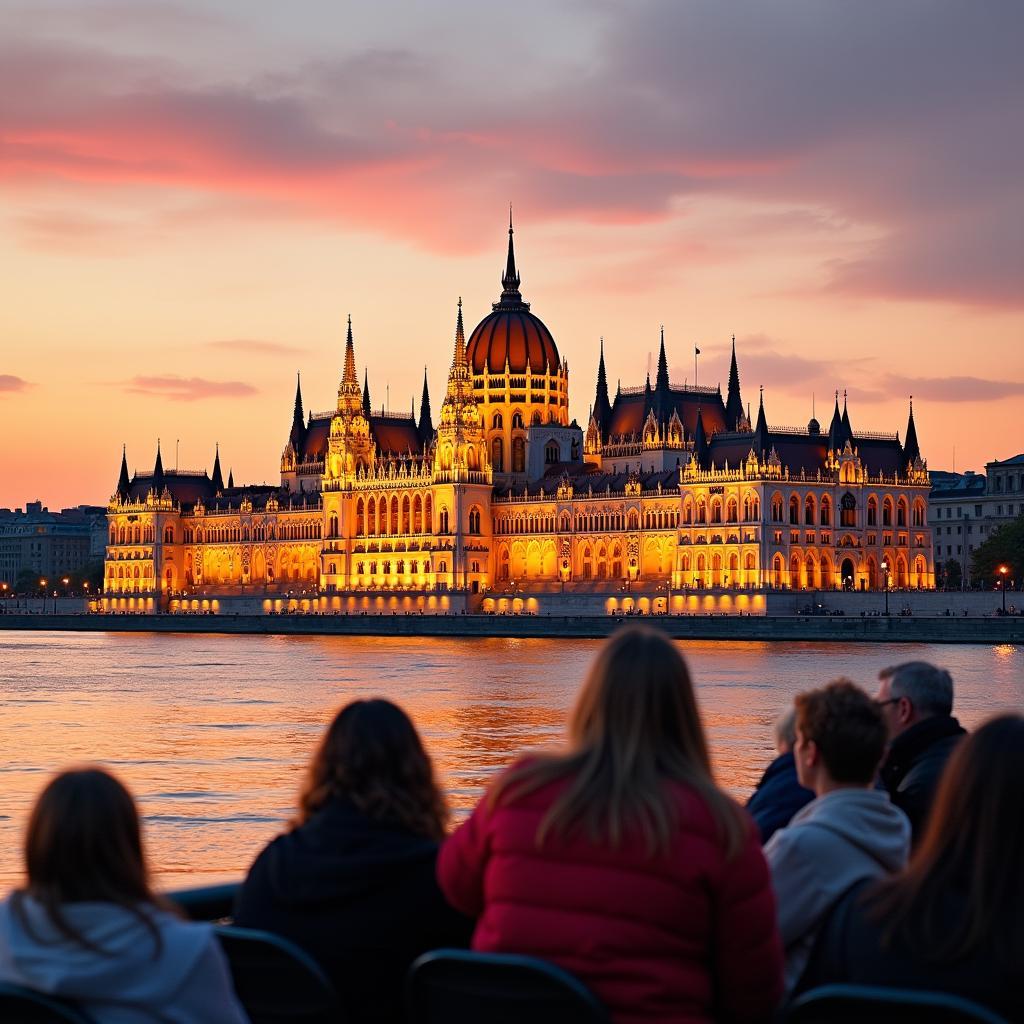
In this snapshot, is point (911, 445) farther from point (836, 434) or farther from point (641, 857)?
point (641, 857)

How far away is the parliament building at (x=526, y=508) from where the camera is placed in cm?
11788

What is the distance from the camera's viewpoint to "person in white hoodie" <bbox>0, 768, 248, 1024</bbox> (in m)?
5.15

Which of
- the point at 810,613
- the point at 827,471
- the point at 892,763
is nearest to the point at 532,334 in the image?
the point at 827,471

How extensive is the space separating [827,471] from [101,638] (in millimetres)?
44919

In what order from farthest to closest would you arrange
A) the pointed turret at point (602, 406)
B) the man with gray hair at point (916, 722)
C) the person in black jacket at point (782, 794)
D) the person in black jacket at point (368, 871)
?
the pointed turret at point (602, 406) < the man with gray hair at point (916, 722) < the person in black jacket at point (782, 794) < the person in black jacket at point (368, 871)

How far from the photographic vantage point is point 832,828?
6.34 m

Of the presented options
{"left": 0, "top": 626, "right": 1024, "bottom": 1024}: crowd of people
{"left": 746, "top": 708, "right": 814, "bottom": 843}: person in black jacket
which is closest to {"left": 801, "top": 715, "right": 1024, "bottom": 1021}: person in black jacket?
{"left": 0, "top": 626, "right": 1024, "bottom": 1024}: crowd of people

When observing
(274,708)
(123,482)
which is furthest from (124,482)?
(274,708)

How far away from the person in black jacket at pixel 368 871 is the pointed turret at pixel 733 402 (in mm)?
131693

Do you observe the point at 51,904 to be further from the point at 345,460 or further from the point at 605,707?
the point at 345,460

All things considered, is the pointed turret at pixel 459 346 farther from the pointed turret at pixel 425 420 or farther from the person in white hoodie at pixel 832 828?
the person in white hoodie at pixel 832 828

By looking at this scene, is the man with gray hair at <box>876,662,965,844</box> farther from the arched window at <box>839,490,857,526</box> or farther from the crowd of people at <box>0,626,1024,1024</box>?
the arched window at <box>839,490,857,526</box>

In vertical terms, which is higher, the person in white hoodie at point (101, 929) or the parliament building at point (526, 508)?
the parliament building at point (526, 508)

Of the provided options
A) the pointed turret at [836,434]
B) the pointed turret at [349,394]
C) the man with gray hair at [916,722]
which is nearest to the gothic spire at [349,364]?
the pointed turret at [349,394]
